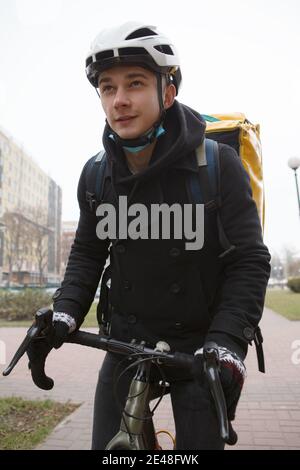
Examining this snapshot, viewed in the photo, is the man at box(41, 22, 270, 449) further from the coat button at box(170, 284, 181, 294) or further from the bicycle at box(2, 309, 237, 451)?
the bicycle at box(2, 309, 237, 451)

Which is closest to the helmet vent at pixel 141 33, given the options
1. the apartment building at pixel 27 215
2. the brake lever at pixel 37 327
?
the brake lever at pixel 37 327

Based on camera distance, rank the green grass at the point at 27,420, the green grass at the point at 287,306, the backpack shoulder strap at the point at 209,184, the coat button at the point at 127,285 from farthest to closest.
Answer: the green grass at the point at 287,306, the green grass at the point at 27,420, the coat button at the point at 127,285, the backpack shoulder strap at the point at 209,184

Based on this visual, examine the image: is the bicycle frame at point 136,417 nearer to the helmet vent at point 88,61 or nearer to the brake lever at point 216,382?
the brake lever at point 216,382

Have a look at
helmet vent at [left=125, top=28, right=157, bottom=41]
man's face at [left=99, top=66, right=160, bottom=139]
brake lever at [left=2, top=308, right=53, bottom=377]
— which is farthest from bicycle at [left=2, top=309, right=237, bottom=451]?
helmet vent at [left=125, top=28, right=157, bottom=41]

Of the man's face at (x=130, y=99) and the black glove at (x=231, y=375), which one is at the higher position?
the man's face at (x=130, y=99)

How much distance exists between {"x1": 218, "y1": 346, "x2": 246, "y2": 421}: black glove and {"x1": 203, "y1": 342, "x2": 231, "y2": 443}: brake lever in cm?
5

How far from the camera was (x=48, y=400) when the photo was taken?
5.55 meters

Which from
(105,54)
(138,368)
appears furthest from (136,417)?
(105,54)

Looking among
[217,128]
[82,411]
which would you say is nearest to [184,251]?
[217,128]

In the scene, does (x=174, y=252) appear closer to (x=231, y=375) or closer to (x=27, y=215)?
(x=231, y=375)

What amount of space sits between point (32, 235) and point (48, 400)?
124ft

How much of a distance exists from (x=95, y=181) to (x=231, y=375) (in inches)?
43.1

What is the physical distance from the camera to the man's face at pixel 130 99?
1791 millimetres

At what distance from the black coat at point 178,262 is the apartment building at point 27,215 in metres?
40.8
